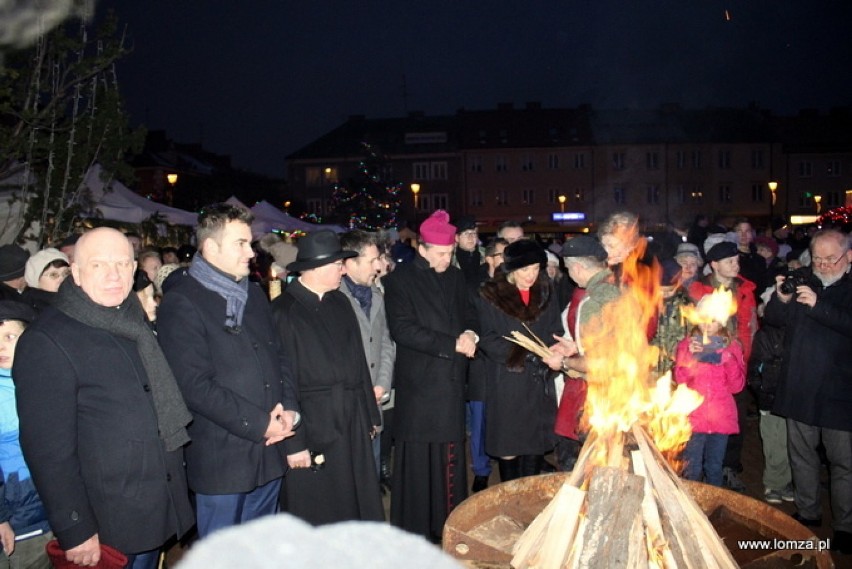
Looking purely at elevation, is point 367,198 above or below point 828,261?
above

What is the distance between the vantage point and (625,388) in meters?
3.72

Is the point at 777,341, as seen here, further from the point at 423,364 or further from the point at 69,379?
the point at 69,379

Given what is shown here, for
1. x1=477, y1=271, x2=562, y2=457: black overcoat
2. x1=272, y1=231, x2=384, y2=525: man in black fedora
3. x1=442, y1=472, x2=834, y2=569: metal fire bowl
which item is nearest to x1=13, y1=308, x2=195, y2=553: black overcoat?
x1=272, y1=231, x2=384, y2=525: man in black fedora

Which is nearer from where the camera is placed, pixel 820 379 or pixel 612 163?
pixel 820 379

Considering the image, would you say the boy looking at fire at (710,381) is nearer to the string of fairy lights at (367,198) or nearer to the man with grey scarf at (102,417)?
the man with grey scarf at (102,417)

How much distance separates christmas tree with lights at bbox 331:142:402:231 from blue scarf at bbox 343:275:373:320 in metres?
21.9

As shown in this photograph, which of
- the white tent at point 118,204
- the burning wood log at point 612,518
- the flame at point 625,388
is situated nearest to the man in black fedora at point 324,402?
the flame at point 625,388

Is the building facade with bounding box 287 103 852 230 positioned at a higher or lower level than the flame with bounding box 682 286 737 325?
higher

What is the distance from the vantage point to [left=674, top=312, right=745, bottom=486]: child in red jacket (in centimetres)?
520

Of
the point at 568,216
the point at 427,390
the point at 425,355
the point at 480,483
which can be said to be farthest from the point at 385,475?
the point at 568,216

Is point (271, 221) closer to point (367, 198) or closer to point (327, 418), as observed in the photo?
point (367, 198)

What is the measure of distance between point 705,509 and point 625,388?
899mm

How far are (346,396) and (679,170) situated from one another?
157 ft

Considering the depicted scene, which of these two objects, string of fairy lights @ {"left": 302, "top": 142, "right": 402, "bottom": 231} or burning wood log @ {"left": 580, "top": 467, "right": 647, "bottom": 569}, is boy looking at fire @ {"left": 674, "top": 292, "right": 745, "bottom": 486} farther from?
string of fairy lights @ {"left": 302, "top": 142, "right": 402, "bottom": 231}
